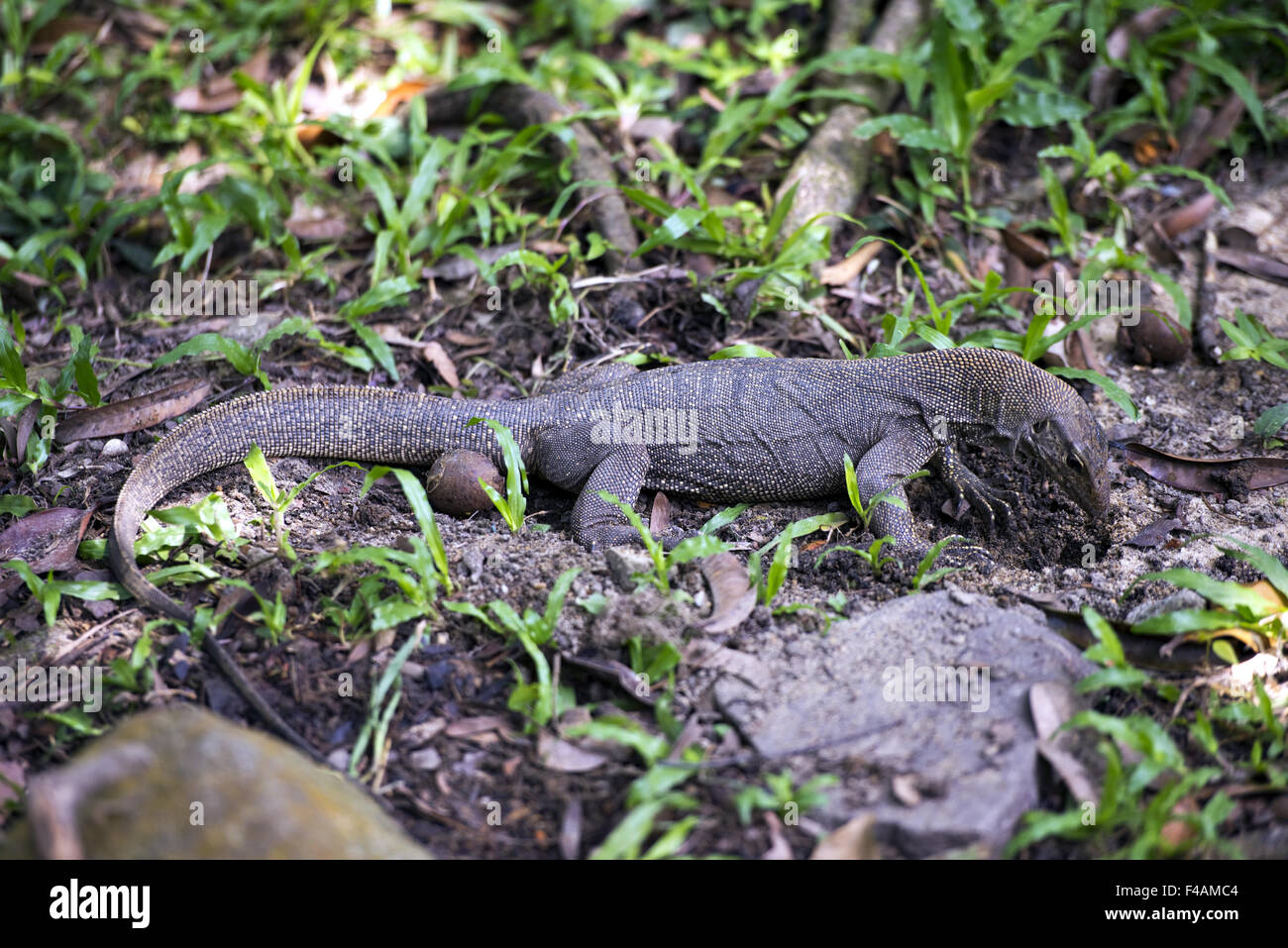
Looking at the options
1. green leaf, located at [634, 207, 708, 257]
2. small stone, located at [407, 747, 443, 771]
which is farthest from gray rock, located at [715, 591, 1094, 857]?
green leaf, located at [634, 207, 708, 257]

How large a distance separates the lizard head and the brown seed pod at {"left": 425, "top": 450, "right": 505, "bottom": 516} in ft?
10.5

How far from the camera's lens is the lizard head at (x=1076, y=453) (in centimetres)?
558

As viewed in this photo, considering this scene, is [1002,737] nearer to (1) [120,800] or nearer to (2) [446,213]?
(1) [120,800]

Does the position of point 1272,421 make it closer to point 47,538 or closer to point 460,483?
point 460,483

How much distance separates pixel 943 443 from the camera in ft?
19.7

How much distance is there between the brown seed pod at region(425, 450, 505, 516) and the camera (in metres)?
5.75

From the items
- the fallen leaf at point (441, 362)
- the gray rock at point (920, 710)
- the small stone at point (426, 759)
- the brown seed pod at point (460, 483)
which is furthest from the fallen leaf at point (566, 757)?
the fallen leaf at point (441, 362)

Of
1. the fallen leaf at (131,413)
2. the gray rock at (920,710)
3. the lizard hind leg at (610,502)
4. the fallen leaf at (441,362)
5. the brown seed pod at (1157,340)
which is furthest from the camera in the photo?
the fallen leaf at (441,362)

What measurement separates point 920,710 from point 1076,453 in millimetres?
2137

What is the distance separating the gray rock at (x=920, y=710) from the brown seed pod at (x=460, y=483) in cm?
200

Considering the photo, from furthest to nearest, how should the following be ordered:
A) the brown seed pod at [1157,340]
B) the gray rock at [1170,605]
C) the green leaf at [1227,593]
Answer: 1. the brown seed pod at [1157,340]
2. the gray rock at [1170,605]
3. the green leaf at [1227,593]

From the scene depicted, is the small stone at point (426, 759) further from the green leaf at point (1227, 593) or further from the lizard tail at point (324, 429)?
the green leaf at point (1227, 593)
